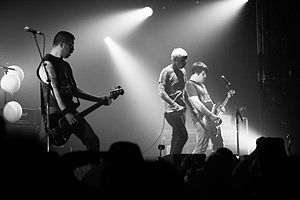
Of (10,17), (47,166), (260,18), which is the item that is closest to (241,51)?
(260,18)

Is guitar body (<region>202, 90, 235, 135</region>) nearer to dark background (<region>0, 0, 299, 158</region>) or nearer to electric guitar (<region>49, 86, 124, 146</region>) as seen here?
dark background (<region>0, 0, 299, 158</region>)

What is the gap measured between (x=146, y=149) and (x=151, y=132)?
434mm

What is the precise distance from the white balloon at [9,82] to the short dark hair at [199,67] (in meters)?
3.79

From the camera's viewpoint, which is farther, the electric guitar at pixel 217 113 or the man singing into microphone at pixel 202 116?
the electric guitar at pixel 217 113

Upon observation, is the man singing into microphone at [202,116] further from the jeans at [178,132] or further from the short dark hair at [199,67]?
the jeans at [178,132]

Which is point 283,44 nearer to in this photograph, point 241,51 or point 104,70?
point 241,51

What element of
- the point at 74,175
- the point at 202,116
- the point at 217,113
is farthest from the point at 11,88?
the point at 74,175

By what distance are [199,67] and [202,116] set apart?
1.20 m

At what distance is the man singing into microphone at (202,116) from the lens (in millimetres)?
9883

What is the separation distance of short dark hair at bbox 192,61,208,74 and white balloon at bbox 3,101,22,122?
3914mm

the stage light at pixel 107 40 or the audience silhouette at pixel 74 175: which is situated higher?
the stage light at pixel 107 40

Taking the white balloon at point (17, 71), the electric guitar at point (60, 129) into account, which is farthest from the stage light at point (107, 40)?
the electric guitar at point (60, 129)

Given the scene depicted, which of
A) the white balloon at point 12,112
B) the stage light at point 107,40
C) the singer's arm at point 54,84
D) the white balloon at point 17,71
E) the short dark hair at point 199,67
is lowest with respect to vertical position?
the white balloon at point 12,112

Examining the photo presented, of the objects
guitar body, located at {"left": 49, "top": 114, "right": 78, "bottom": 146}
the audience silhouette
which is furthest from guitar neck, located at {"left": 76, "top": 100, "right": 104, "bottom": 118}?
the audience silhouette
